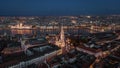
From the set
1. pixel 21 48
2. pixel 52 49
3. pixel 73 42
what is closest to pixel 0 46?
pixel 21 48

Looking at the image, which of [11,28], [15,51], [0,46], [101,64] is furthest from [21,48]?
[11,28]

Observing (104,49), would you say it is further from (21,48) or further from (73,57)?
(21,48)

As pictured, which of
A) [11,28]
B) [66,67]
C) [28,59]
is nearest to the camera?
[66,67]

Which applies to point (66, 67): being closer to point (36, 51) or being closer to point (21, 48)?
point (36, 51)

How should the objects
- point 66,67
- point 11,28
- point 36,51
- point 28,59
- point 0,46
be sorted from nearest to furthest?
point 66,67 < point 28,59 < point 36,51 < point 0,46 < point 11,28

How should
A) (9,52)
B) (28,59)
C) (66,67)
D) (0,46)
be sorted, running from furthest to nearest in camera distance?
(0,46) → (9,52) → (28,59) → (66,67)

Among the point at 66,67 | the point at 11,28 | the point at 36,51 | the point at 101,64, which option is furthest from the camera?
the point at 11,28

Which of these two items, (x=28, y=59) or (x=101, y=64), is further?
(x=28, y=59)

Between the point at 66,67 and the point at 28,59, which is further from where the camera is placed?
the point at 28,59
